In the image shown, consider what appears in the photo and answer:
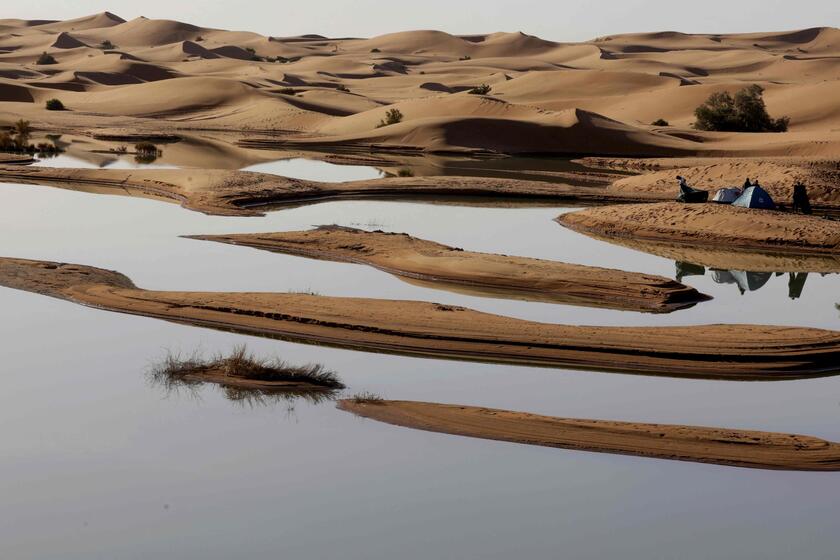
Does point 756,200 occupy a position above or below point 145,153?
below

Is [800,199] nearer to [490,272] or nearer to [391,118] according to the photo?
[490,272]

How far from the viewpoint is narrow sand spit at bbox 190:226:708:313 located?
75.0ft

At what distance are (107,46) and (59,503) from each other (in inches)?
5766

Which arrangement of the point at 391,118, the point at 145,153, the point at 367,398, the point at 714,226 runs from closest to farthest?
the point at 367,398 → the point at 714,226 → the point at 145,153 → the point at 391,118

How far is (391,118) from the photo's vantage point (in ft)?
215

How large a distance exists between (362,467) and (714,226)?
20.0m

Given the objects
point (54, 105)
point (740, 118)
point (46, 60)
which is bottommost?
point (54, 105)

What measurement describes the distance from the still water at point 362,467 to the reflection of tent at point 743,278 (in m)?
3.15

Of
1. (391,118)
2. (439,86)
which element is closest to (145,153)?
(391,118)

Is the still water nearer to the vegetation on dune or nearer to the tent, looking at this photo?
the vegetation on dune

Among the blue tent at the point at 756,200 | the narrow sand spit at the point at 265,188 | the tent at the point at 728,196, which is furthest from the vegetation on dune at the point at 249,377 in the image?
the tent at the point at 728,196

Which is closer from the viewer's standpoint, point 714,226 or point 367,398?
point 367,398

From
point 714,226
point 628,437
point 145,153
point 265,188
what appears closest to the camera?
point 628,437

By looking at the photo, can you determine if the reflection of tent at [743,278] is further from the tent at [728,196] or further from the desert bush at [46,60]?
the desert bush at [46,60]
